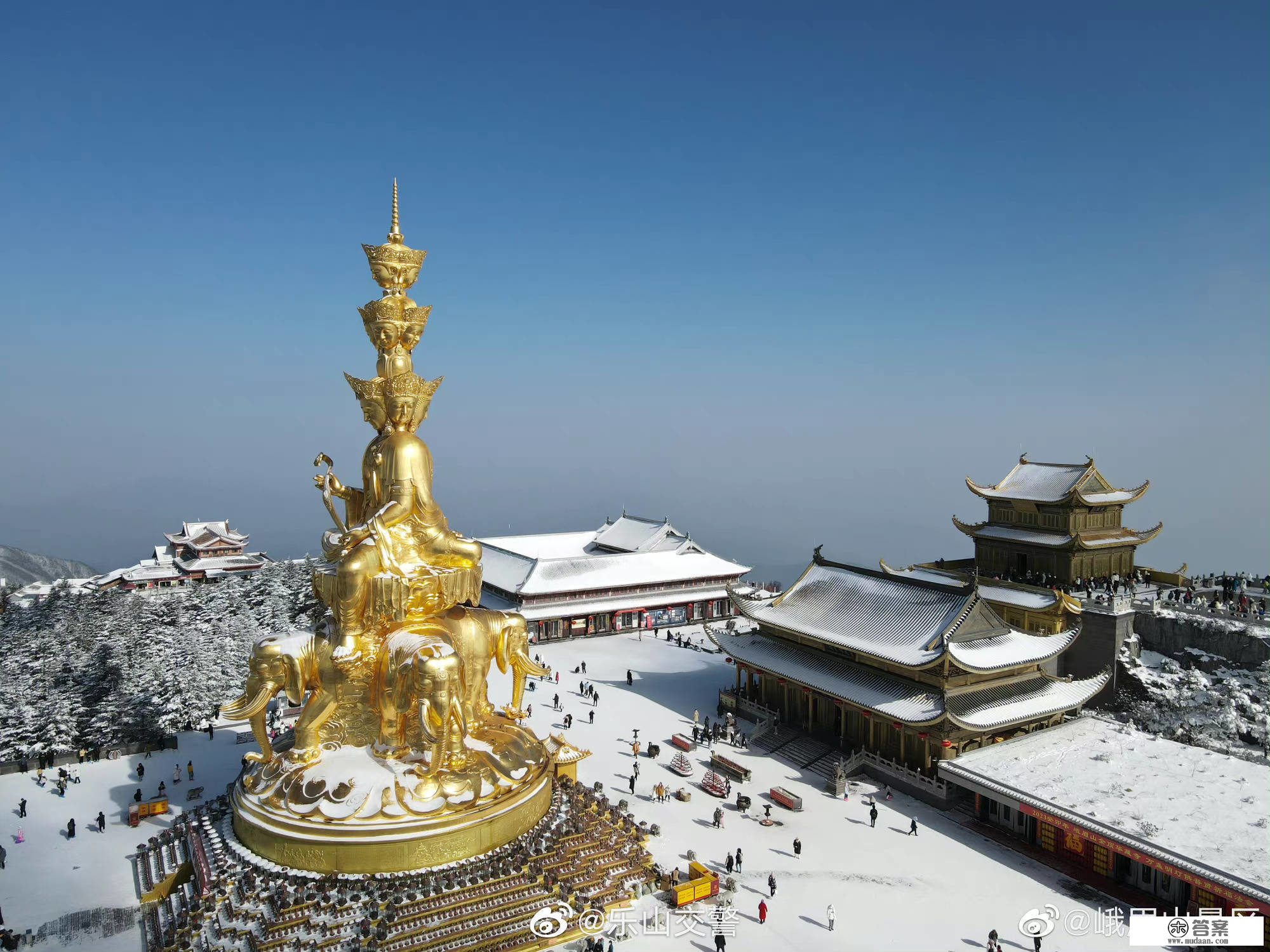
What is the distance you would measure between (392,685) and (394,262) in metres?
9.02

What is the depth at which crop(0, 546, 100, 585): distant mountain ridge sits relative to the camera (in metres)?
90.1

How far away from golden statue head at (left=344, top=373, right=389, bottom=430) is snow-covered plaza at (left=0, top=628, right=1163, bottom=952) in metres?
10.9

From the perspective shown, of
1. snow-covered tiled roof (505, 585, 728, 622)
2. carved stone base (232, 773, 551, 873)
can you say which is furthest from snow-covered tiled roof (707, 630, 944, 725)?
snow-covered tiled roof (505, 585, 728, 622)

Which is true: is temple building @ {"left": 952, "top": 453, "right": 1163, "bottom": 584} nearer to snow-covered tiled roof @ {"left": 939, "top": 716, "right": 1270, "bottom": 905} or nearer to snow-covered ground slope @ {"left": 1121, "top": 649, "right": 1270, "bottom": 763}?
snow-covered ground slope @ {"left": 1121, "top": 649, "right": 1270, "bottom": 763}

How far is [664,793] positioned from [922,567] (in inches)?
803

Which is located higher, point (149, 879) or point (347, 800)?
point (347, 800)

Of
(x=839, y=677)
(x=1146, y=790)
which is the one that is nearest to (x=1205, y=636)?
(x=1146, y=790)

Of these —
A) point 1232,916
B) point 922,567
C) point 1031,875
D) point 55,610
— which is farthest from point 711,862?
point 55,610

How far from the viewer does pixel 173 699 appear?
89.7 feet

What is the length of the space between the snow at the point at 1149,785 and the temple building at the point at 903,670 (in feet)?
2.97

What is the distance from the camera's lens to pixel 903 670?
24.1m

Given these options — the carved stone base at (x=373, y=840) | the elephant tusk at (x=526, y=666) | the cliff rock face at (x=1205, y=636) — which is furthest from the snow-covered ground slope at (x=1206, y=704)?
the carved stone base at (x=373, y=840)

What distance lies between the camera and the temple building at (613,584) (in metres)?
42.1

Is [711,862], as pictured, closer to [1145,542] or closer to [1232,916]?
[1232,916]
